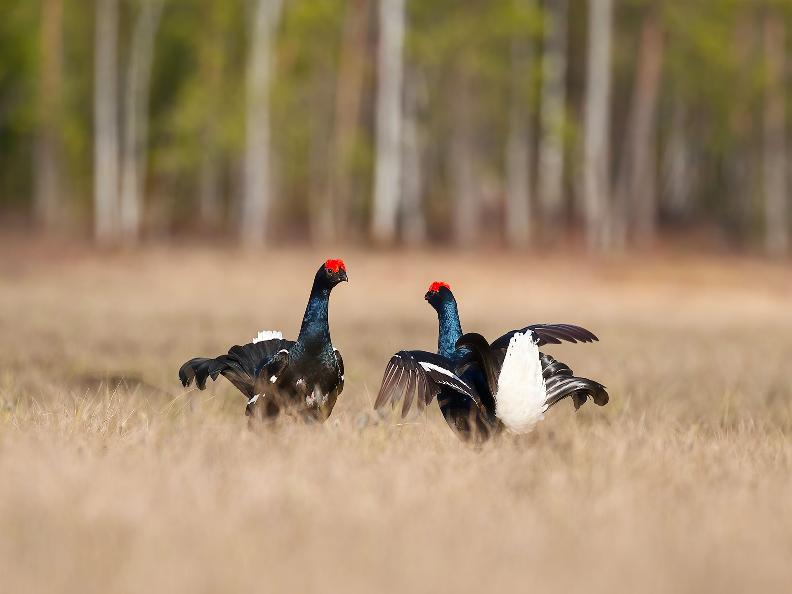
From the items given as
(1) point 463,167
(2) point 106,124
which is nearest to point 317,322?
(1) point 463,167

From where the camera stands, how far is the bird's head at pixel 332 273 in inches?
235

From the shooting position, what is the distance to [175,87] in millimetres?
34594

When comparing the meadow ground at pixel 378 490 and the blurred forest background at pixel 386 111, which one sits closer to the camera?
the meadow ground at pixel 378 490

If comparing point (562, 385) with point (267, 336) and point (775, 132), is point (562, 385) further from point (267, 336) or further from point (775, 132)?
point (775, 132)

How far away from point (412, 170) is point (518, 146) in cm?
267

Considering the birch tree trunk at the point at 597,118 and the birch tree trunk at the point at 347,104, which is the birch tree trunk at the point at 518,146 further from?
the birch tree trunk at the point at 347,104

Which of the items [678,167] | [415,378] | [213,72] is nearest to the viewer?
[415,378]

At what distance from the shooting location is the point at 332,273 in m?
6.00

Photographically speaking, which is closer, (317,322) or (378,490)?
(378,490)

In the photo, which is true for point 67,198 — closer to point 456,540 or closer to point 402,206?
point 402,206

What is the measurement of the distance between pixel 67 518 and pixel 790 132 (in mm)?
31968

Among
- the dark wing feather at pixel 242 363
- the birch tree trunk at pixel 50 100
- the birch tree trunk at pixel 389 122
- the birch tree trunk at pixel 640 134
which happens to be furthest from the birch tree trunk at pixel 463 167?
the dark wing feather at pixel 242 363

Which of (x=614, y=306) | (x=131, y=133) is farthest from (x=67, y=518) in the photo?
(x=131, y=133)

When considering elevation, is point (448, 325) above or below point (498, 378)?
above
